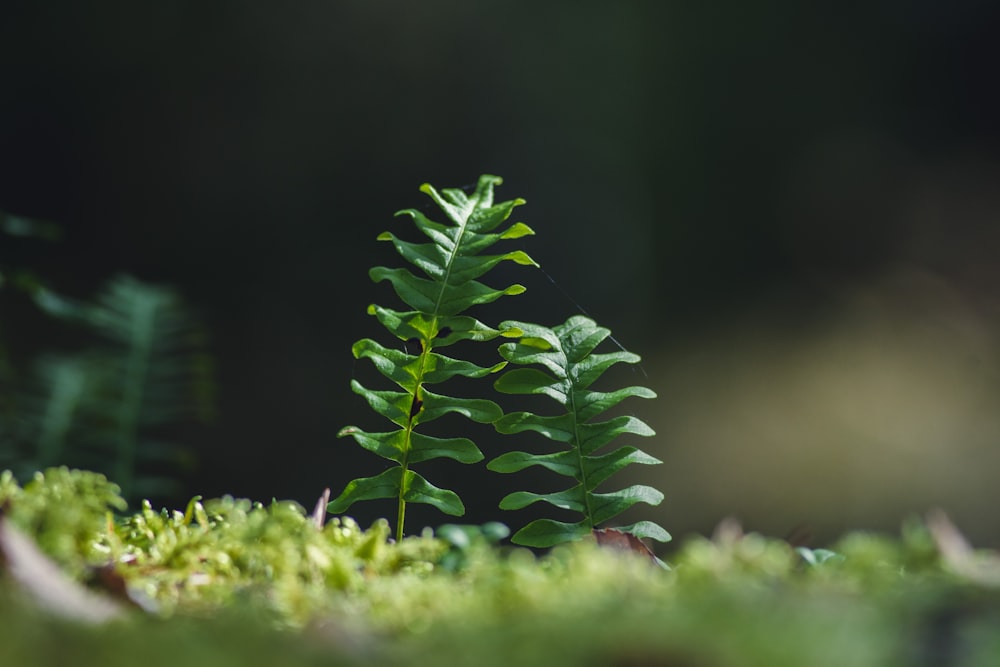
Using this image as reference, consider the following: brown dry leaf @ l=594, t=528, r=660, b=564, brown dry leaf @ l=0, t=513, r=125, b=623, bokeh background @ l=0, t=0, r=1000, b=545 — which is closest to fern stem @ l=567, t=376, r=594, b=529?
brown dry leaf @ l=594, t=528, r=660, b=564

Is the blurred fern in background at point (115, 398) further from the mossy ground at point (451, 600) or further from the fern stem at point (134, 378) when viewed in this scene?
the mossy ground at point (451, 600)

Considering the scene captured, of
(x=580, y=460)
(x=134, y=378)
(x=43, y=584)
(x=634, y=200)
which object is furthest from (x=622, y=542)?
(x=634, y=200)

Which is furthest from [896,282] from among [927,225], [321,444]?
[321,444]

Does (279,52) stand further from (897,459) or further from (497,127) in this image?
(897,459)

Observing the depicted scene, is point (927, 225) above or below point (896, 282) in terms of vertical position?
above

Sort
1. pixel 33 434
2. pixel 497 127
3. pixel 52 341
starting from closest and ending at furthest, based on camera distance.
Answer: pixel 33 434
pixel 52 341
pixel 497 127

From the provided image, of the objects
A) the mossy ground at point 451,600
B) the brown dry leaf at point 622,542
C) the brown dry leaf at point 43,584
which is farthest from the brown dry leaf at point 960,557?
the brown dry leaf at point 43,584

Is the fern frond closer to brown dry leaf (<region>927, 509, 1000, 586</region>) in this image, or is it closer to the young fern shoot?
the young fern shoot

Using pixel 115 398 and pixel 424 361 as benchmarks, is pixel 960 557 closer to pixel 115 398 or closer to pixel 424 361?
pixel 424 361
